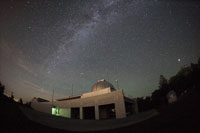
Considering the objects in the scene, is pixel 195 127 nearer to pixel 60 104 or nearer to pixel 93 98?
pixel 93 98

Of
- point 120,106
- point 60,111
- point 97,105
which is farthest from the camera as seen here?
point 60,111

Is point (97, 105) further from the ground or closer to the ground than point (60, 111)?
further from the ground

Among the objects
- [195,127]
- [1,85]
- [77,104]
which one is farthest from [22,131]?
[1,85]

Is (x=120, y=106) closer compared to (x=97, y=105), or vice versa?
(x=120, y=106)

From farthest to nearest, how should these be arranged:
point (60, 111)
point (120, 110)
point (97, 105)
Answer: point (60, 111) < point (97, 105) < point (120, 110)

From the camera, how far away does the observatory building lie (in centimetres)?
1858

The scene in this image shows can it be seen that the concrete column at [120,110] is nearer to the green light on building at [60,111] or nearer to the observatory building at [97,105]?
the observatory building at [97,105]

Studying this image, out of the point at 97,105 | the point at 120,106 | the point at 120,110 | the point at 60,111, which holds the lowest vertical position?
the point at 60,111

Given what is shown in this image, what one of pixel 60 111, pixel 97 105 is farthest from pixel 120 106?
pixel 60 111

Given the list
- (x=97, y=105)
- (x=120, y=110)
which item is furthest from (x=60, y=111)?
(x=120, y=110)

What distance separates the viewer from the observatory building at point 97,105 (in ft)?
61.0

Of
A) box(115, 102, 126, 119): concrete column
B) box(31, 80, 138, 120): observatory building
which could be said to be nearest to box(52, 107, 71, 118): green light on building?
box(31, 80, 138, 120): observatory building

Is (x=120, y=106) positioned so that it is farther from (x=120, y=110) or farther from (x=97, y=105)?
(x=97, y=105)

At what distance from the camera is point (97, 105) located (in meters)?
21.2
